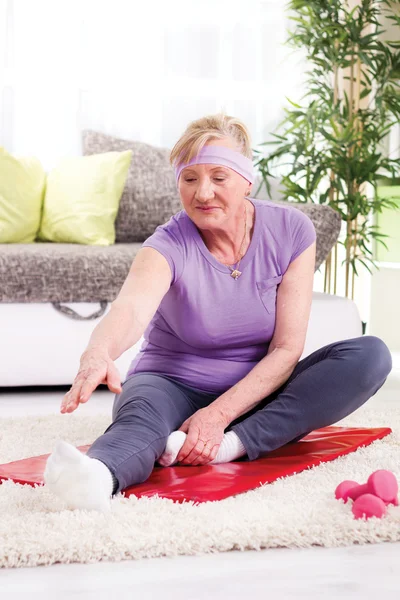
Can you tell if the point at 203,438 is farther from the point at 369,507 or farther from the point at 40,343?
the point at 40,343

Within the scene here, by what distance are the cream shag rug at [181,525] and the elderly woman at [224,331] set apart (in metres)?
0.19

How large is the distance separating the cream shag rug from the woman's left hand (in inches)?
6.4

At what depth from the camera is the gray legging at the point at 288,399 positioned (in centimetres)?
187

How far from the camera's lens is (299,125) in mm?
4305

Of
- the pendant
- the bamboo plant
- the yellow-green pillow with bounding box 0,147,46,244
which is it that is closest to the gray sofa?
the yellow-green pillow with bounding box 0,147,46,244

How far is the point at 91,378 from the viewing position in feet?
5.11

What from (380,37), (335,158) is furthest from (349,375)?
(380,37)

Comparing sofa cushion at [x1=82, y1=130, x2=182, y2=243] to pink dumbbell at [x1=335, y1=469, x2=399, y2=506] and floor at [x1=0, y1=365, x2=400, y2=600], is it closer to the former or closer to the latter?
pink dumbbell at [x1=335, y1=469, x2=399, y2=506]

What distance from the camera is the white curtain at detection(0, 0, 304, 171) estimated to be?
422 centimetres

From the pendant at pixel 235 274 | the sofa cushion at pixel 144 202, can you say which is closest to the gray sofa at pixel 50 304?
the sofa cushion at pixel 144 202

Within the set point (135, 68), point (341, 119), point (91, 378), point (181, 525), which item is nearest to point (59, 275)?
point (91, 378)

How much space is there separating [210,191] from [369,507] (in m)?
0.78

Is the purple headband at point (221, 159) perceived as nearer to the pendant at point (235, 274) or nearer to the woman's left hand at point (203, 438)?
the pendant at point (235, 274)

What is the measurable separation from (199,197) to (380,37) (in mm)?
3108
